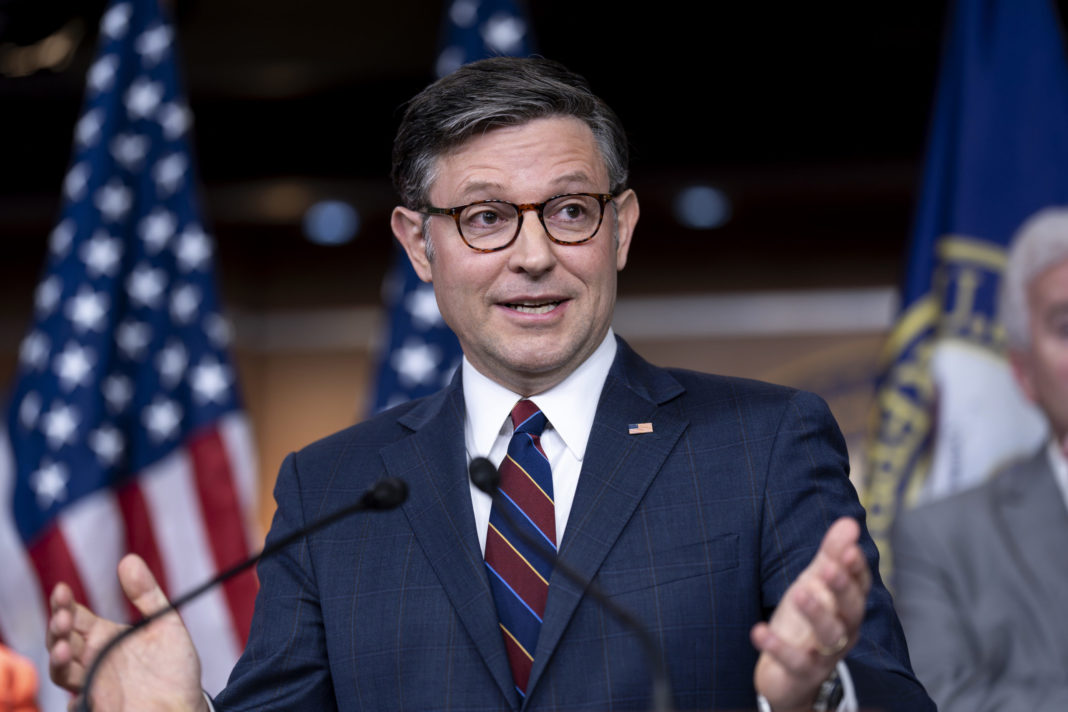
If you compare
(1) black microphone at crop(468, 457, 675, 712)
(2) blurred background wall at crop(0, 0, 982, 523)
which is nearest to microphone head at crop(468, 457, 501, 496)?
(1) black microphone at crop(468, 457, 675, 712)

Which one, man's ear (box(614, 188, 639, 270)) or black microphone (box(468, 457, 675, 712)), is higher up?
man's ear (box(614, 188, 639, 270))

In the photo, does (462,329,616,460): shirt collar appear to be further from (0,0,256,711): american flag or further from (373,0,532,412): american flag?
(0,0,256,711): american flag

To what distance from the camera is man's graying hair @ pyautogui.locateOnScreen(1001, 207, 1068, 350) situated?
3.10 m

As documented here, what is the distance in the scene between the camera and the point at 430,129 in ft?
5.35

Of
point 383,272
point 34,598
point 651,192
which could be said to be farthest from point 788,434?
point 383,272

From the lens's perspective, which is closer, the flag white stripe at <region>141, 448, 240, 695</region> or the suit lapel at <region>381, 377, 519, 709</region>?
the suit lapel at <region>381, 377, 519, 709</region>

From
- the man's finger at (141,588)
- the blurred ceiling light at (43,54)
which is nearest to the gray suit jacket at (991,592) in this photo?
the man's finger at (141,588)

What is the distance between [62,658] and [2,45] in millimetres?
3325

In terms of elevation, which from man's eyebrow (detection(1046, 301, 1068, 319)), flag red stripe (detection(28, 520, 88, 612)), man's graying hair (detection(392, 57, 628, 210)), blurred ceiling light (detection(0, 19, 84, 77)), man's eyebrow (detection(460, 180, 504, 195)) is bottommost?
A: flag red stripe (detection(28, 520, 88, 612))

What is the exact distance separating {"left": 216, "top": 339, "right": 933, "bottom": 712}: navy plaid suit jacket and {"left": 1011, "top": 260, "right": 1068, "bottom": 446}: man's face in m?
1.79

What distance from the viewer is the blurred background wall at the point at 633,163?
4094 millimetres

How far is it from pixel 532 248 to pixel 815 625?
2.07 ft

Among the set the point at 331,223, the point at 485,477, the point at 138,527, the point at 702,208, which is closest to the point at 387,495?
the point at 485,477

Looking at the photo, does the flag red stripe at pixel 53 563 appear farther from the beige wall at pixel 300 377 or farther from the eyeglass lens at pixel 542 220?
the beige wall at pixel 300 377
